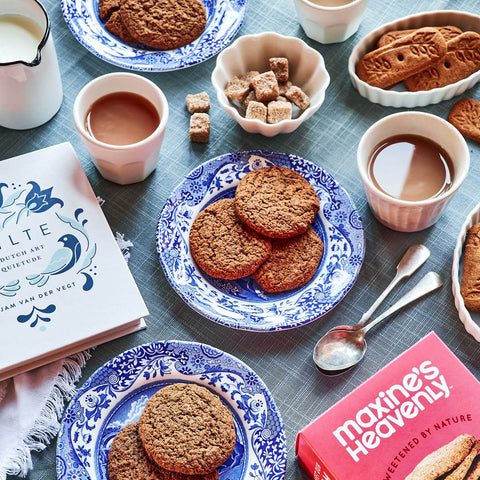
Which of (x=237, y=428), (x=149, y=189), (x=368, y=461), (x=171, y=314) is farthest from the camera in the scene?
(x=149, y=189)

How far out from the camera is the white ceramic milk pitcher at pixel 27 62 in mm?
1530

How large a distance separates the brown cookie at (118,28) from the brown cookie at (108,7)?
0.06ft

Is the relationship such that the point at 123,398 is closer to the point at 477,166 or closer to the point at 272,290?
the point at 272,290

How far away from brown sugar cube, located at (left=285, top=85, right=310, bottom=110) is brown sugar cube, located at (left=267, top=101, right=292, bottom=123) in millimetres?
32

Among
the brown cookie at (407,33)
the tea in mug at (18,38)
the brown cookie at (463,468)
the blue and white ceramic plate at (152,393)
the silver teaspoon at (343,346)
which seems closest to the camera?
the brown cookie at (463,468)

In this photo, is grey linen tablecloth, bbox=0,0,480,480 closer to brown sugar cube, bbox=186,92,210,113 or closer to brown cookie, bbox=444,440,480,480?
brown sugar cube, bbox=186,92,210,113

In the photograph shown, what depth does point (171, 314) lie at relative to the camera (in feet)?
4.98

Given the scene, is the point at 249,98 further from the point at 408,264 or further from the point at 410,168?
the point at 408,264

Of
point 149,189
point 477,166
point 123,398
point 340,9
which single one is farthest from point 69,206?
point 477,166

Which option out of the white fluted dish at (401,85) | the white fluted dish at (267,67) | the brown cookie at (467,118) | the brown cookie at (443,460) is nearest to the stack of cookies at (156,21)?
the white fluted dish at (267,67)

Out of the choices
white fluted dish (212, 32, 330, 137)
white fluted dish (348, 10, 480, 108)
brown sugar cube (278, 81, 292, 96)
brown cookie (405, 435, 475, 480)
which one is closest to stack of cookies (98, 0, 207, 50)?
white fluted dish (212, 32, 330, 137)

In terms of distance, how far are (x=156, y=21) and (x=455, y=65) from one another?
704mm

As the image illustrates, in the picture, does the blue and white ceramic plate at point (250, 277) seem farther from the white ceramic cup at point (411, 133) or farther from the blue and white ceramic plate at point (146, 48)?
the blue and white ceramic plate at point (146, 48)

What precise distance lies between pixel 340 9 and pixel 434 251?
590 millimetres
